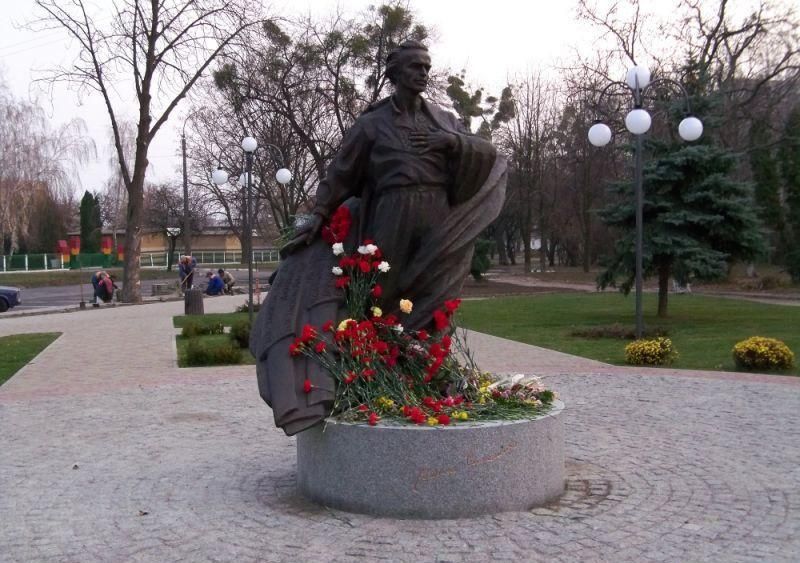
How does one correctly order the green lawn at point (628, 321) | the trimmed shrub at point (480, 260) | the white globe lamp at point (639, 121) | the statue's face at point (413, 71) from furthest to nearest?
the trimmed shrub at point (480, 260), the green lawn at point (628, 321), the white globe lamp at point (639, 121), the statue's face at point (413, 71)

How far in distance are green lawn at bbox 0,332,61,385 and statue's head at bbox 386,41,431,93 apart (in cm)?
839

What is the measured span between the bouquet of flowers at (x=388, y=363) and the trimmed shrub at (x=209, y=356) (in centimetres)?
788

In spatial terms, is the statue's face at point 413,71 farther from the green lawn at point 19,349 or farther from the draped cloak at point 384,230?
the green lawn at point 19,349

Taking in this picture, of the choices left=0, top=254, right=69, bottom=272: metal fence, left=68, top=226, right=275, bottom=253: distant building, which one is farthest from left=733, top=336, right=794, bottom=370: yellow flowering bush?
left=68, top=226, right=275, bottom=253: distant building

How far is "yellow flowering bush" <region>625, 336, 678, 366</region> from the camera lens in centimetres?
1185

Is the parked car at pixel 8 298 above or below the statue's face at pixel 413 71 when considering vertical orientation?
below

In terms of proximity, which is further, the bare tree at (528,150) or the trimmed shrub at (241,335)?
the bare tree at (528,150)

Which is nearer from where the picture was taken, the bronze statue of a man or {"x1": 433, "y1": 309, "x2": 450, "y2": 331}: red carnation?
the bronze statue of a man

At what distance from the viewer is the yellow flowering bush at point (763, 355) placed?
11000mm

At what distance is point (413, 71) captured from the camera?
5066 millimetres

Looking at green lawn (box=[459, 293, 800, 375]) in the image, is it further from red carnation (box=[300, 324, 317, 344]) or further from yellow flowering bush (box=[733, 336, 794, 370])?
red carnation (box=[300, 324, 317, 344])

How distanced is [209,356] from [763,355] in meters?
8.12
